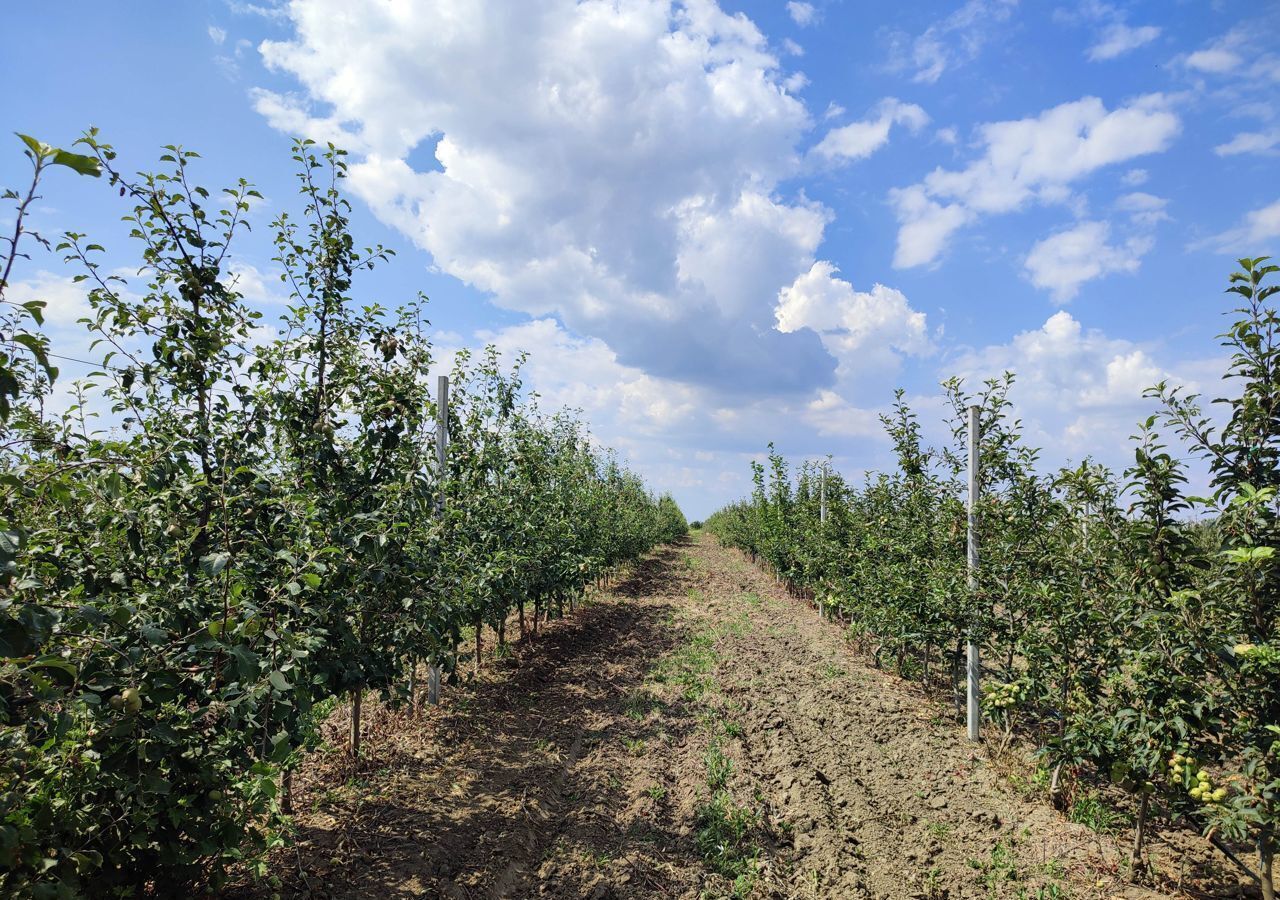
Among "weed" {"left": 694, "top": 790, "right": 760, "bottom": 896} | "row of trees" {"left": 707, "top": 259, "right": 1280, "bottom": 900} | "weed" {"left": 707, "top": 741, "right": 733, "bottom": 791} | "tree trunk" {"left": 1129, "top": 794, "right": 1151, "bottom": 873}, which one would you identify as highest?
"row of trees" {"left": 707, "top": 259, "right": 1280, "bottom": 900}

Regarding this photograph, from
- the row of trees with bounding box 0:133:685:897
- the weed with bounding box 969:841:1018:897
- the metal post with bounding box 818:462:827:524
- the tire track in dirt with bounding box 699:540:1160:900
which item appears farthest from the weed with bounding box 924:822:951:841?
the metal post with bounding box 818:462:827:524

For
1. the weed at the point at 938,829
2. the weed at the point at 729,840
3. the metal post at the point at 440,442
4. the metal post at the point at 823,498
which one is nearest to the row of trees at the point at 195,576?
the metal post at the point at 440,442

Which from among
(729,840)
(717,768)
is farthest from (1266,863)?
(717,768)

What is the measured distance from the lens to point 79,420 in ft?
11.9

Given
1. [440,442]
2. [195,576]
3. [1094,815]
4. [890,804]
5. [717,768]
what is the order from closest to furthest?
[195,576], [1094,815], [890,804], [717,768], [440,442]

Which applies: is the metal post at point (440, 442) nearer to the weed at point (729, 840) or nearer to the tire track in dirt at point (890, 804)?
the weed at point (729, 840)

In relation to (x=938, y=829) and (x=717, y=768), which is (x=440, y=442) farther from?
(x=938, y=829)

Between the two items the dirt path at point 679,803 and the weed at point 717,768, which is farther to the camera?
the weed at point 717,768

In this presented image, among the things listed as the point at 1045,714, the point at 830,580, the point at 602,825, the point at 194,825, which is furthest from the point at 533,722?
the point at 830,580

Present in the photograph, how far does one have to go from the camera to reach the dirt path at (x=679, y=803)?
4.07m

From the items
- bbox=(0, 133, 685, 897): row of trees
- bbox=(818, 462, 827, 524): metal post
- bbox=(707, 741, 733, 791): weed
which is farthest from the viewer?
bbox=(818, 462, 827, 524): metal post

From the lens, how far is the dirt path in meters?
4.07

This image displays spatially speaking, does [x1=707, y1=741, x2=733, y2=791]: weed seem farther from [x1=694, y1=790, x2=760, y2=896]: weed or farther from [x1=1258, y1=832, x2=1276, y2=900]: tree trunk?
[x1=1258, y1=832, x2=1276, y2=900]: tree trunk

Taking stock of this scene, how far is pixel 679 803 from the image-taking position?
17.0 ft
